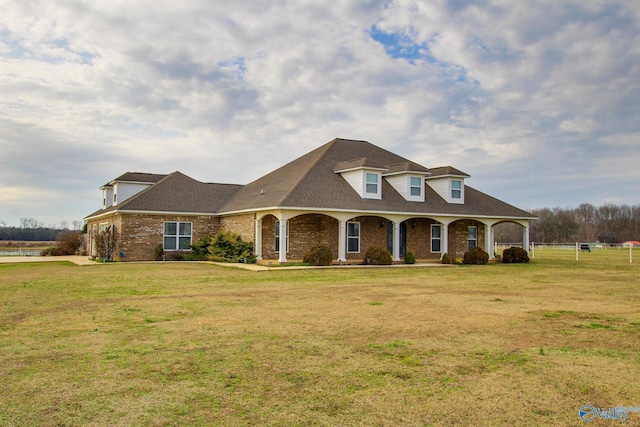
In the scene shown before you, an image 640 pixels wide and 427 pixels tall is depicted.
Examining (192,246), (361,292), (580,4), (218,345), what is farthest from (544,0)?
(192,246)

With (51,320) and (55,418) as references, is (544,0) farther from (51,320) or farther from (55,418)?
(55,418)

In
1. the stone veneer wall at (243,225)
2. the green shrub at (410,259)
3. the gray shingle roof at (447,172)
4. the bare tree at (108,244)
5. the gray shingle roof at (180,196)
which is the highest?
the gray shingle roof at (447,172)

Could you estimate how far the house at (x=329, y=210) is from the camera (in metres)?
25.9

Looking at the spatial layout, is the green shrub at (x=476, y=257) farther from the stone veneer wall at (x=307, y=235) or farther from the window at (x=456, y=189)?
the stone veneer wall at (x=307, y=235)

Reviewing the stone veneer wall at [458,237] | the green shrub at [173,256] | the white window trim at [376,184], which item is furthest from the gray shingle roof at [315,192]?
the green shrub at [173,256]

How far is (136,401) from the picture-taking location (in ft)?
16.5

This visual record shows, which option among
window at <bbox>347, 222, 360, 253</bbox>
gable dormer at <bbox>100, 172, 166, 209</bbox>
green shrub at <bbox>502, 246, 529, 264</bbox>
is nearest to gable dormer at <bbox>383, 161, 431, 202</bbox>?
window at <bbox>347, 222, 360, 253</bbox>

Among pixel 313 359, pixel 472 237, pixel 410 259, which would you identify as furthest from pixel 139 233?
pixel 313 359

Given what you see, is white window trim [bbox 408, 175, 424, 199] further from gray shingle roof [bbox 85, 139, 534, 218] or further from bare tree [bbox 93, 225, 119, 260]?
bare tree [bbox 93, 225, 119, 260]

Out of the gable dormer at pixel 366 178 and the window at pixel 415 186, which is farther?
the window at pixel 415 186

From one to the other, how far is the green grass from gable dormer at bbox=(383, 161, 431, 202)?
15584mm

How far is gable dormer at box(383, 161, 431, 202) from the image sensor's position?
2847 centimetres

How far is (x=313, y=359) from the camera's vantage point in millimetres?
6629

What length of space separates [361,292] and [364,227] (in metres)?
13.4
